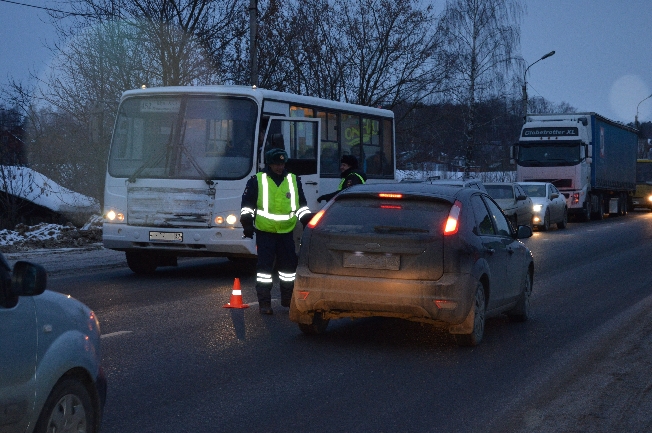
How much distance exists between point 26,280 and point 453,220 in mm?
5479

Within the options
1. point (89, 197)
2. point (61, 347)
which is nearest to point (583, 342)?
point (61, 347)

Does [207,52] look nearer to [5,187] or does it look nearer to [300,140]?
[5,187]

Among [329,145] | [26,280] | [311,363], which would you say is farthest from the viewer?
[329,145]

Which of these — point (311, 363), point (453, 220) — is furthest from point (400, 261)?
point (311, 363)

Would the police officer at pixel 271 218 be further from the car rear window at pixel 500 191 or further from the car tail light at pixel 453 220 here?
the car rear window at pixel 500 191

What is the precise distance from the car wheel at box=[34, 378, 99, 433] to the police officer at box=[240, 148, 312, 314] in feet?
20.8

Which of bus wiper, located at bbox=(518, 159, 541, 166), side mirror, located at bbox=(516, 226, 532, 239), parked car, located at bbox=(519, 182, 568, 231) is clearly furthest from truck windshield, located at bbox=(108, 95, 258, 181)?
bus wiper, located at bbox=(518, 159, 541, 166)

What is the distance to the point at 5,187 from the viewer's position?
24219 mm

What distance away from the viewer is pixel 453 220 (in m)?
9.16

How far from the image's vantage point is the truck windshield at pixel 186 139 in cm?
1533

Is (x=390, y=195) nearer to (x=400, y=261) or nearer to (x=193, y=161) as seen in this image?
(x=400, y=261)

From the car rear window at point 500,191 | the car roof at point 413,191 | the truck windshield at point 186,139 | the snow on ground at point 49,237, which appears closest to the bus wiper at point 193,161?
the truck windshield at point 186,139

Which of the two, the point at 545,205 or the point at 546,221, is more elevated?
the point at 545,205

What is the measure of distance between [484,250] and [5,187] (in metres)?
17.3
